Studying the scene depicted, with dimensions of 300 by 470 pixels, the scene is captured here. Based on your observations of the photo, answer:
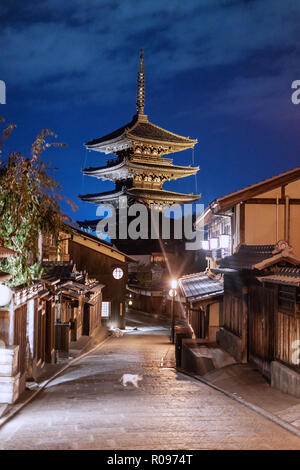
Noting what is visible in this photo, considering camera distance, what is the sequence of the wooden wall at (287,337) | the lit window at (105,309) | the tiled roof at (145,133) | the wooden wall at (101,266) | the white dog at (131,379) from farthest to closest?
1. the tiled roof at (145,133)
2. the lit window at (105,309)
3. the wooden wall at (101,266)
4. the white dog at (131,379)
5. the wooden wall at (287,337)

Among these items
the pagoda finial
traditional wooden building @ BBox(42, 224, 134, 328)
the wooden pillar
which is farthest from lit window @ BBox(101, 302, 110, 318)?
the wooden pillar

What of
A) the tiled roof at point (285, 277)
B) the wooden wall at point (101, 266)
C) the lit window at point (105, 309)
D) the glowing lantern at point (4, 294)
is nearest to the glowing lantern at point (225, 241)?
the tiled roof at point (285, 277)

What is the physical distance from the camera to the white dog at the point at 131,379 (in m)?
13.3

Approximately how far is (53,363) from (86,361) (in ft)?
7.00

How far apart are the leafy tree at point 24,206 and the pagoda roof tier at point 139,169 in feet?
116

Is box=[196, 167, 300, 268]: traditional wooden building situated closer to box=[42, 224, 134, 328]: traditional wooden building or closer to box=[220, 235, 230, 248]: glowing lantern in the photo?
box=[220, 235, 230, 248]: glowing lantern

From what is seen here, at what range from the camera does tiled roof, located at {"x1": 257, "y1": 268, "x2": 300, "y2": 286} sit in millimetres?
10374

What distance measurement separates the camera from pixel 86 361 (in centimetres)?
1917

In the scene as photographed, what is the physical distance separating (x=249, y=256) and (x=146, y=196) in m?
35.5

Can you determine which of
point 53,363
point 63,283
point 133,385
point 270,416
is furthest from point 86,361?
point 270,416

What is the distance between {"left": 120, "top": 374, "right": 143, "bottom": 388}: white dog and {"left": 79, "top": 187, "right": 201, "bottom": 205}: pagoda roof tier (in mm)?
34705

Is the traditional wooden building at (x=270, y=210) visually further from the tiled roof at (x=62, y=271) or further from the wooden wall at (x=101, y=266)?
the wooden wall at (x=101, y=266)

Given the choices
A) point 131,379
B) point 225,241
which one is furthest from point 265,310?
point 225,241
